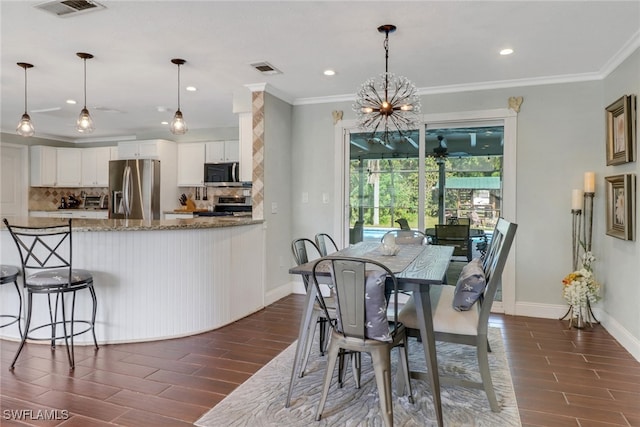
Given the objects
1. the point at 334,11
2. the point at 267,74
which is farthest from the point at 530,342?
the point at 267,74

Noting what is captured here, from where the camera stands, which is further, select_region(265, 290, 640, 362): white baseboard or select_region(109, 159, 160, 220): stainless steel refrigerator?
select_region(109, 159, 160, 220): stainless steel refrigerator

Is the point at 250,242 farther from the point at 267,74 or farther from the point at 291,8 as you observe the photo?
the point at 291,8

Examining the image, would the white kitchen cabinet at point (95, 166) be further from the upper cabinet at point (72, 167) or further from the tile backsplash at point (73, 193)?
the tile backsplash at point (73, 193)

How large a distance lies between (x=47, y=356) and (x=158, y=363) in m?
0.91

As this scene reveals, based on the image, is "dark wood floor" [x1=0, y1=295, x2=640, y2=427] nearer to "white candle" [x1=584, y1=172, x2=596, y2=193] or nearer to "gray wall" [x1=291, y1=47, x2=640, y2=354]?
"gray wall" [x1=291, y1=47, x2=640, y2=354]

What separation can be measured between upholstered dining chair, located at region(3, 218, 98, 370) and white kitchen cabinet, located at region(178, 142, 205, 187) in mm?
3816

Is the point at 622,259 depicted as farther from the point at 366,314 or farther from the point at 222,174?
the point at 222,174

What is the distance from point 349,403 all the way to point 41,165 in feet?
25.8

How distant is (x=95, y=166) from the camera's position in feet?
26.1

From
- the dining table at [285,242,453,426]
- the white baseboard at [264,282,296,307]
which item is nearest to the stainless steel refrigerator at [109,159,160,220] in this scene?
the white baseboard at [264,282,296,307]

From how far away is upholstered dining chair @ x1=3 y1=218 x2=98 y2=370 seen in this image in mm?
2895

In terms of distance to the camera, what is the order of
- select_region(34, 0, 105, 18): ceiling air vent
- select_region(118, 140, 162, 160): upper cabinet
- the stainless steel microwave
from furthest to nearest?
select_region(118, 140, 162, 160): upper cabinet → the stainless steel microwave → select_region(34, 0, 105, 18): ceiling air vent

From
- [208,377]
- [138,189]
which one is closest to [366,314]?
[208,377]

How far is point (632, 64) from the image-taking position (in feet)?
10.8
